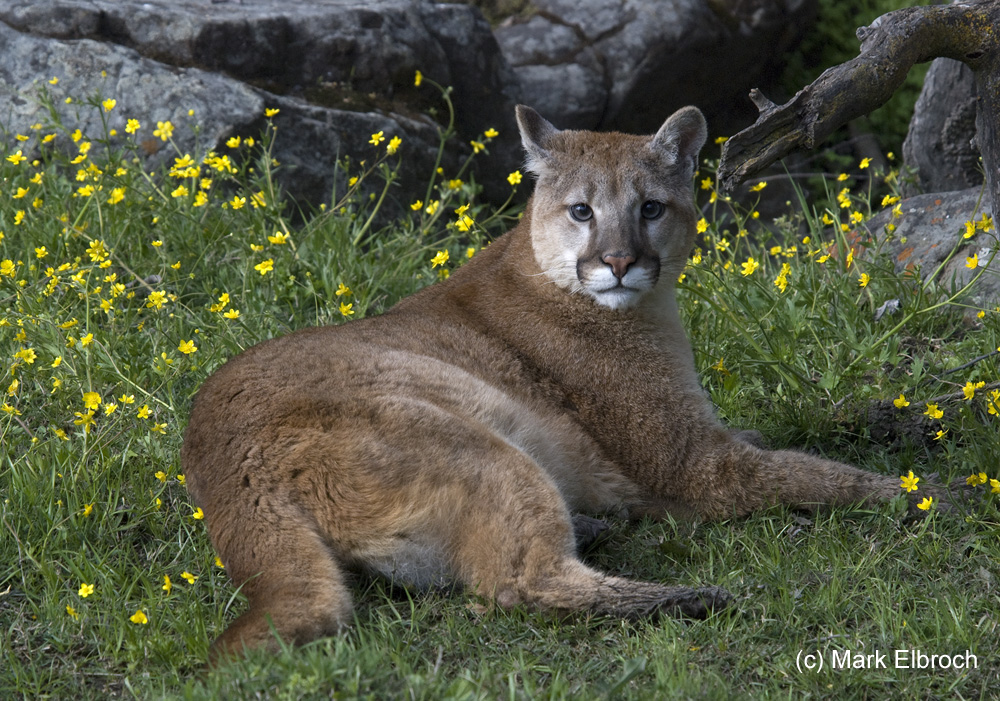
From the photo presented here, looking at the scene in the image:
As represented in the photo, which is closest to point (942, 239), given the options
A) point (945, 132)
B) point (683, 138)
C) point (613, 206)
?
point (945, 132)

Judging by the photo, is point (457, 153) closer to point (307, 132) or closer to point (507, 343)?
point (307, 132)

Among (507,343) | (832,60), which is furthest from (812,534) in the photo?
(832,60)

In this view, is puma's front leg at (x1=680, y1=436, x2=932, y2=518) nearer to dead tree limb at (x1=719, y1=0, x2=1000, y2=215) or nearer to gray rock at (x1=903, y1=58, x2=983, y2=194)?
dead tree limb at (x1=719, y1=0, x2=1000, y2=215)

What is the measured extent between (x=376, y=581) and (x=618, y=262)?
1753mm

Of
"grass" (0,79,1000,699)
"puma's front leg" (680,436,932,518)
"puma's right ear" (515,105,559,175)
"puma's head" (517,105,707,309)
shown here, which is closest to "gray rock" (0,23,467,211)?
"grass" (0,79,1000,699)

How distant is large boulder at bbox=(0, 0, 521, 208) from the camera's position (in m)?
6.93

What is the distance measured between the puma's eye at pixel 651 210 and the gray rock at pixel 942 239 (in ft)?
5.93

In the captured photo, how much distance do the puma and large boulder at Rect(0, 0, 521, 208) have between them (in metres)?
2.73

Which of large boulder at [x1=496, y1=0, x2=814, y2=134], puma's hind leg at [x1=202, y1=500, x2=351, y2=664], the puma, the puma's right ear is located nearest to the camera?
puma's hind leg at [x1=202, y1=500, x2=351, y2=664]

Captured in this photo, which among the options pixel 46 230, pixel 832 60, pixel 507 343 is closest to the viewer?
pixel 507 343

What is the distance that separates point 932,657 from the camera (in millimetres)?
3305

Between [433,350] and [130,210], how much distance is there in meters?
2.72

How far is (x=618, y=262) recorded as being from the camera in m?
4.48

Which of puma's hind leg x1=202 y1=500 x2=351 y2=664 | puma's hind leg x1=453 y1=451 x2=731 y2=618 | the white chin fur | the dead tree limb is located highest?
the dead tree limb
